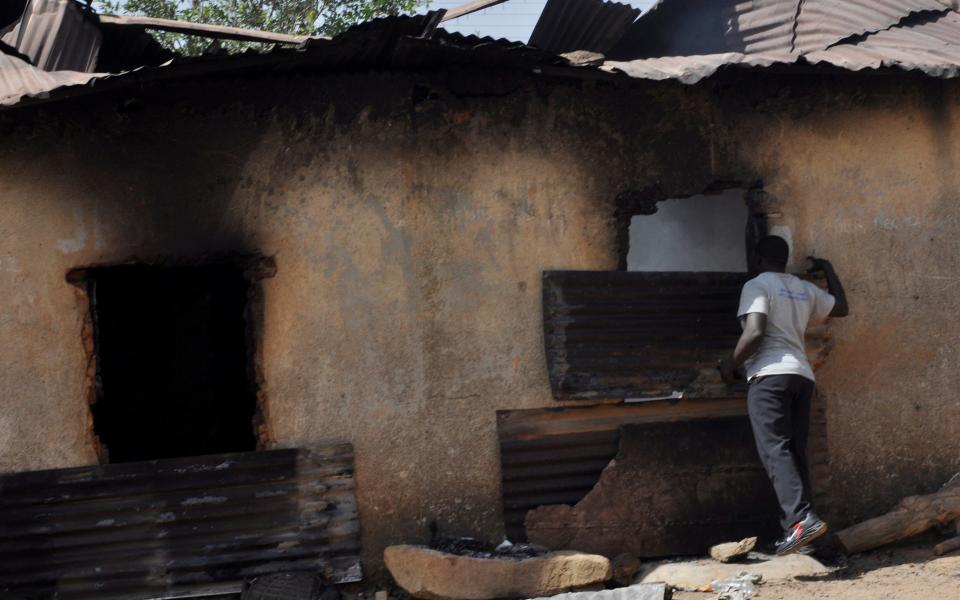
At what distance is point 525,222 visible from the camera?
21.4ft

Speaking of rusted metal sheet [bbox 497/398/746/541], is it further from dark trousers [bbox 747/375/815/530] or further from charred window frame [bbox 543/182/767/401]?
dark trousers [bbox 747/375/815/530]

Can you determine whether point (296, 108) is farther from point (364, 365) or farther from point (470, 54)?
point (364, 365)

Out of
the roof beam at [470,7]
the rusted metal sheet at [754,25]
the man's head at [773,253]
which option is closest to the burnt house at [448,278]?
the man's head at [773,253]

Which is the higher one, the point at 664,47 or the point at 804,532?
the point at 664,47

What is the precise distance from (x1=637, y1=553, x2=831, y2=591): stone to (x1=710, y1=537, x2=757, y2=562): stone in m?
0.04

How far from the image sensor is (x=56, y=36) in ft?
22.9

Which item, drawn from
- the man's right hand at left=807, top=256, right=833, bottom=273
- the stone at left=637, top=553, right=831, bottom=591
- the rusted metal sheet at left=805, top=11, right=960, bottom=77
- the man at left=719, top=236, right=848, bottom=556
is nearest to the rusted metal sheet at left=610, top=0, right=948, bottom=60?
the rusted metal sheet at left=805, top=11, right=960, bottom=77

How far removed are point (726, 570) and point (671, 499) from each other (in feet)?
1.87

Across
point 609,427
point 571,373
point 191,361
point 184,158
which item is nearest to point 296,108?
point 184,158

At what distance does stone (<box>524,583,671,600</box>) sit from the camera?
5.70 m

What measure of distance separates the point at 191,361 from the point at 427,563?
369cm

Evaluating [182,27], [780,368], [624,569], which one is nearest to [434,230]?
[780,368]

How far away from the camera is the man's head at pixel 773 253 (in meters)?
6.40

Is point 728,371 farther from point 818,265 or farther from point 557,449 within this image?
point 557,449
